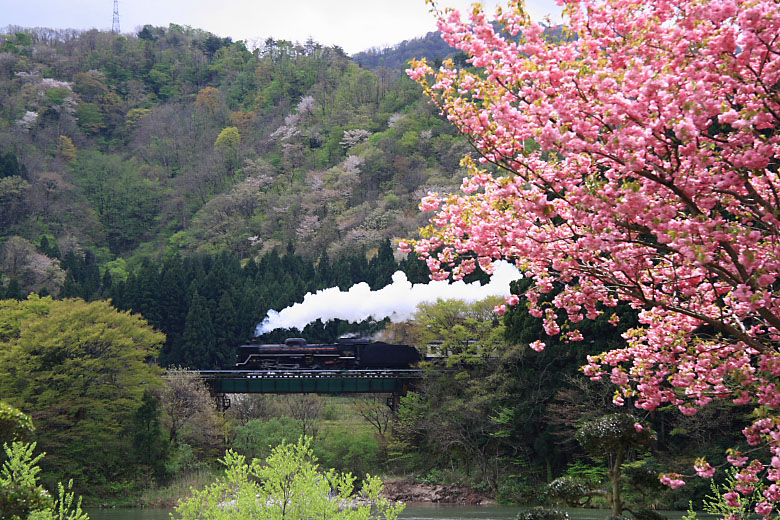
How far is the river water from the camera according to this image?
2905 cm

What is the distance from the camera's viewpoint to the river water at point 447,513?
29.0 metres

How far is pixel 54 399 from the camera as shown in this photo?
3334 centimetres

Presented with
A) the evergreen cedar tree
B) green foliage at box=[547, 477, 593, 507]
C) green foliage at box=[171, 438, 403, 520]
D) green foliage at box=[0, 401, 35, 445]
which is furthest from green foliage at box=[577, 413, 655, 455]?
green foliage at box=[0, 401, 35, 445]

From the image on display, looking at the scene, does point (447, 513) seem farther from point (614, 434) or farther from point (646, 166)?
point (646, 166)

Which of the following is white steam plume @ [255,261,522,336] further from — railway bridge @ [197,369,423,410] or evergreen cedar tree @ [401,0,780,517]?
evergreen cedar tree @ [401,0,780,517]

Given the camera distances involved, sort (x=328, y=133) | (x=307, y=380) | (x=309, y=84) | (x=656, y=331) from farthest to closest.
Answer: (x=309, y=84) → (x=328, y=133) → (x=307, y=380) → (x=656, y=331)

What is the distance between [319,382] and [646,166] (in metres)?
34.4

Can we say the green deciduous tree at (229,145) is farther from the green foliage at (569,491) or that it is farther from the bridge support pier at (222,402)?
the green foliage at (569,491)

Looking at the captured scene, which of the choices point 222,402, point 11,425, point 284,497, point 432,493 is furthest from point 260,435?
point 284,497

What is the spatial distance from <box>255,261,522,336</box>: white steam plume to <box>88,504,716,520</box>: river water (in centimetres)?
1321

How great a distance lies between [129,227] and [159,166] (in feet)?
39.2

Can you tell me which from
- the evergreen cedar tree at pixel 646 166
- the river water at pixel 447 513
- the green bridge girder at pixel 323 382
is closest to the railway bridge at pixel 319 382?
the green bridge girder at pixel 323 382

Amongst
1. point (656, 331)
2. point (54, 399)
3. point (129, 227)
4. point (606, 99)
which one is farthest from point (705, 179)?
point (129, 227)

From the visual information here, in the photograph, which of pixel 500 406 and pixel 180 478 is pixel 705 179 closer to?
pixel 500 406
